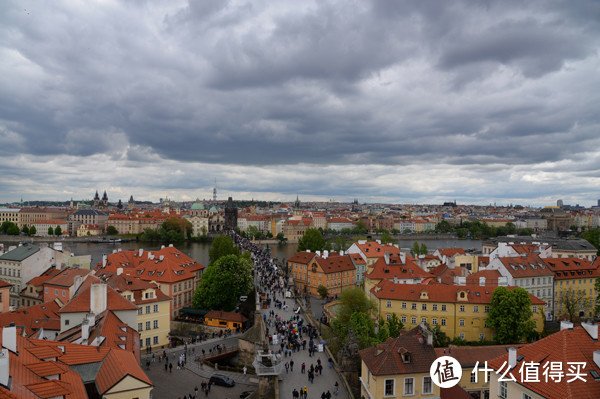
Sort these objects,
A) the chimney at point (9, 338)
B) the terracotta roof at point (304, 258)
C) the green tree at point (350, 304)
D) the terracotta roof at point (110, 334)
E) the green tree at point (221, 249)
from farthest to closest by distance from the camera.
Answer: the green tree at point (221, 249) < the terracotta roof at point (304, 258) < the green tree at point (350, 304) < the terracotta roof at point (110, 334) < the chimney at point (9, 338)

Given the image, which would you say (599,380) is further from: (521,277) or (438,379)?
(521,277)

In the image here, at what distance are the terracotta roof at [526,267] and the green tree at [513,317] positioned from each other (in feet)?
32.7

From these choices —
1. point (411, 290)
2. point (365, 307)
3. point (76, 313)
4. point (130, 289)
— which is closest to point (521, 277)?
point (411, 290)

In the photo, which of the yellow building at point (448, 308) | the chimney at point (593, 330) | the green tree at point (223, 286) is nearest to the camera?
the chimney at point (593, 330)

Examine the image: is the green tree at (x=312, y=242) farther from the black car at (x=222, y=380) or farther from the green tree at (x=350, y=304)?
the black car at (x=222, y=380)

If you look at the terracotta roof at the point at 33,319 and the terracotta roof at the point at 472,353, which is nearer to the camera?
the terracotta roof at the point at 472,353

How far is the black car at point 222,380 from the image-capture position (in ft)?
82.0

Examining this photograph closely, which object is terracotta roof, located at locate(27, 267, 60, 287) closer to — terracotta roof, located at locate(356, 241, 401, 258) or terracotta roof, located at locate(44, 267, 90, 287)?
terracotta roof, located at locate(44, 267, 90, 287)

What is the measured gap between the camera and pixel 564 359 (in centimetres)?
1458

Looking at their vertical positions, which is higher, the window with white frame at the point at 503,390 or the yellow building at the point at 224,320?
the window with white frame at the point at 503,390

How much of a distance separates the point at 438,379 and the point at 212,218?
Result: 162945mm

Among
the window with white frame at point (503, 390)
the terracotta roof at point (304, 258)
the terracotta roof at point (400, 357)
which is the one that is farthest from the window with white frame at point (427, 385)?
the terracotta roof at point (304, 258)

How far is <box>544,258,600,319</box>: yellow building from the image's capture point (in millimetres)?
43062

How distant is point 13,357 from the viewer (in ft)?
43.9
